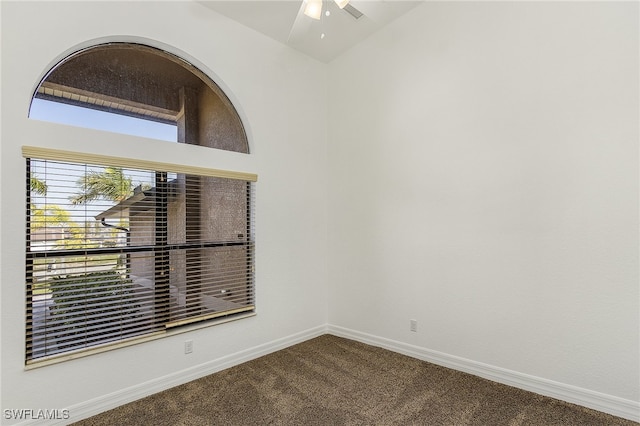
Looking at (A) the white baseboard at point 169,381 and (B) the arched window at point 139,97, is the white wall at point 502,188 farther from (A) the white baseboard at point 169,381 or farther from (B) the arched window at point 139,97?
(B) the arched window at point 139,97

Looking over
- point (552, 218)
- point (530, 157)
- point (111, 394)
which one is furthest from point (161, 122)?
point (552, 218)

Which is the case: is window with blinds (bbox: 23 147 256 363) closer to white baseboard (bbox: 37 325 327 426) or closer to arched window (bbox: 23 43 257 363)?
arched window (bbox: 23 43 257 363)

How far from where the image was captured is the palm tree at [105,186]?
2.29m

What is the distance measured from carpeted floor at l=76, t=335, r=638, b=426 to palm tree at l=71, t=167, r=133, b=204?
152cm

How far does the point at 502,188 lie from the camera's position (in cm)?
263

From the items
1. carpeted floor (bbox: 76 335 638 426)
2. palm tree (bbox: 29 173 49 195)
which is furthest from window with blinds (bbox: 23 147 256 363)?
carpeted floor (bbox: 76 335 638 426)

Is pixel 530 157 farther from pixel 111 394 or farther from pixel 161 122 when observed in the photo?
pixel 111 394

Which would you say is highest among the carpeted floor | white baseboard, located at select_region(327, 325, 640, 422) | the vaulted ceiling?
the vaulted ceiling

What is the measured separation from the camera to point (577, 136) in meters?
2.30

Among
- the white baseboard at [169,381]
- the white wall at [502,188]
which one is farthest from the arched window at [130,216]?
the white wall at [502,188]

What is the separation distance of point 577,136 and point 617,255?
0.85 metres

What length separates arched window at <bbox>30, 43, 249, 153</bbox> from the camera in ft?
7.57

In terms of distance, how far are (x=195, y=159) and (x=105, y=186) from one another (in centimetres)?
72

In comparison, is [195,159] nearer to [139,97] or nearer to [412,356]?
[139,97]
